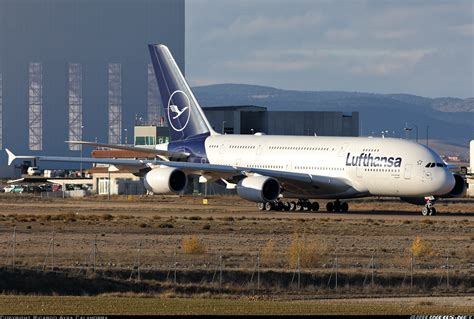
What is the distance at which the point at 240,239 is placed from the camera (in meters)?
56.9

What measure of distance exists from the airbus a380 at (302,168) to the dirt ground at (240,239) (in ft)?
4.92

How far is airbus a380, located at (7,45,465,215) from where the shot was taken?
71.8 m

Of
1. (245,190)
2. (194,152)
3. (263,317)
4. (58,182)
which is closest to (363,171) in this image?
(245,190)

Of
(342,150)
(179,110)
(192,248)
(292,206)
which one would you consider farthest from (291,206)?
(192,248)

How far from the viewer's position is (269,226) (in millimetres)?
64750

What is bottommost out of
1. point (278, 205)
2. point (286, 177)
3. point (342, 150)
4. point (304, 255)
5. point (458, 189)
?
point (278, 205)

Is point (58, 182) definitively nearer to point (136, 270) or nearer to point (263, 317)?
point (136, 270)

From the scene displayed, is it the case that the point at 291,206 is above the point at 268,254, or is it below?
below

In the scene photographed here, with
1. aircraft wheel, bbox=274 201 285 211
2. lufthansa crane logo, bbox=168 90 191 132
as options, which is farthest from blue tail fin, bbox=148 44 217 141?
aircraft wheel, bbox=274 201 285 211

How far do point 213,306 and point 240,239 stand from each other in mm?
23825

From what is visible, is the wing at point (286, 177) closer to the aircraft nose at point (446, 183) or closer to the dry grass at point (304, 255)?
the aircraft nose at point (446, 183)

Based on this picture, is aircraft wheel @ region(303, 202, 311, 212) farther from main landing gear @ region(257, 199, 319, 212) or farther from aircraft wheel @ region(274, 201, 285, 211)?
aircraft wheel @ region(274, 201, 285, 211)

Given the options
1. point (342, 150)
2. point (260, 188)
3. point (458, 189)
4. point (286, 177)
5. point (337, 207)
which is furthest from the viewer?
point (337, 207)

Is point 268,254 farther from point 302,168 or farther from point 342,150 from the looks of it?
point 302,168
